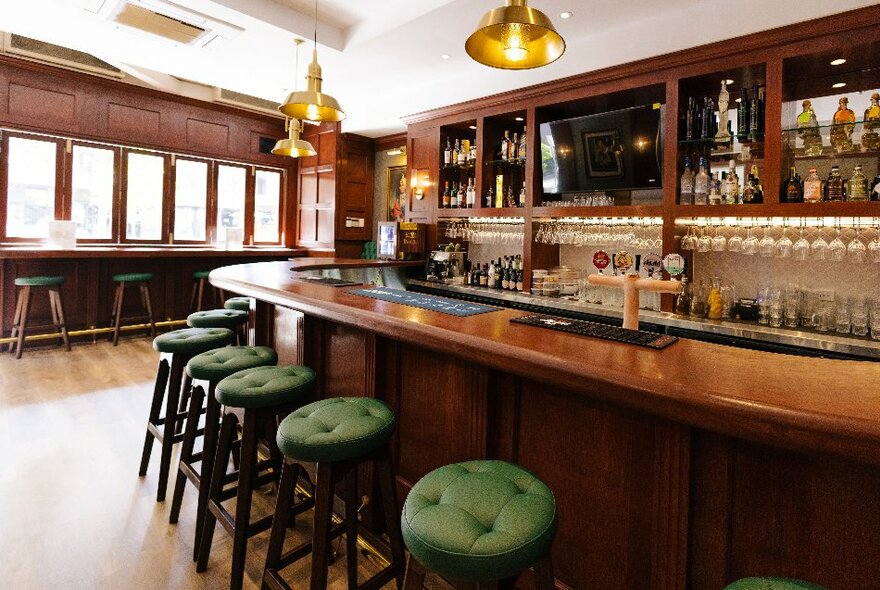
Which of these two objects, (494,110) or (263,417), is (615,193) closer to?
(494,110)

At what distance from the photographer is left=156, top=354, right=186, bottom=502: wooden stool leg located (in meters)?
2.54

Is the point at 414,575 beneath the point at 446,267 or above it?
beneath

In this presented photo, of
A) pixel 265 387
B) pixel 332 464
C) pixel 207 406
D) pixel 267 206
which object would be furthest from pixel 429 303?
pixel 267 206

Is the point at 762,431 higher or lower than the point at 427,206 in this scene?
lower

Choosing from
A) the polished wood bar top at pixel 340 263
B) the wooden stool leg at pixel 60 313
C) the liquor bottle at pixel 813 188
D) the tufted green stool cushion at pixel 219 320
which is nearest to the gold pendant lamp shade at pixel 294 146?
the polished wood bar top at pixel 340 263

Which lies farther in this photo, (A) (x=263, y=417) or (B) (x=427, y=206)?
(B) (x=427, y=206)

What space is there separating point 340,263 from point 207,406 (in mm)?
2573

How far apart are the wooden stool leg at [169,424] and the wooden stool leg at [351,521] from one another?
137 cm

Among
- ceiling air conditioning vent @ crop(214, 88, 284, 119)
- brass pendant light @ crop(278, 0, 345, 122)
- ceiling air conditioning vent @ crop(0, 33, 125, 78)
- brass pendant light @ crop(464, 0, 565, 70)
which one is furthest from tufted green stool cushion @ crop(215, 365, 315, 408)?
ceiling air conditioning vent @ crop(214, 88, 284, 119)

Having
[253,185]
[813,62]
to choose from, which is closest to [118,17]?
[253,185]

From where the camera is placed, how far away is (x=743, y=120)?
3.27m

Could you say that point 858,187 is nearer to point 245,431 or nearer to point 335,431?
point 335,431

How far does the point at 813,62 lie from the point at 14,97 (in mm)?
7669

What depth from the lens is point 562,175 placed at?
169 inches
